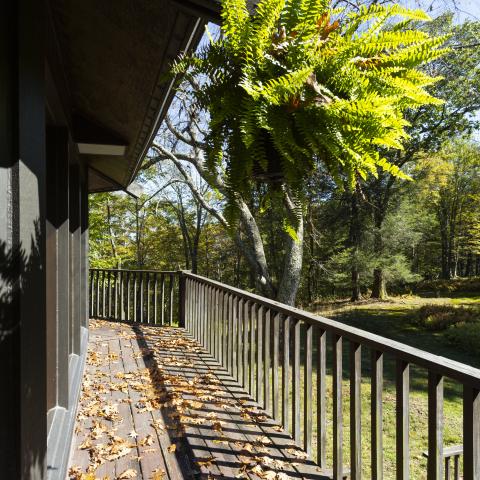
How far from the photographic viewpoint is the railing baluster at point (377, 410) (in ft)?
5.98

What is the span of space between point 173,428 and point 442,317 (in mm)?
10276

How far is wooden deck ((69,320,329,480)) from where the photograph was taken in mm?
2275

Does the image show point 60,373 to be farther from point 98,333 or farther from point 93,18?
point 98,333

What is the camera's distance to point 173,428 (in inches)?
109

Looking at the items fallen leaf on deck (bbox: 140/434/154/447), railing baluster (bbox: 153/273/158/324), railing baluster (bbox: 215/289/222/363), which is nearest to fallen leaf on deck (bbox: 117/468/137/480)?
fallen leaf on deck (bbox: 140/434/154/447)

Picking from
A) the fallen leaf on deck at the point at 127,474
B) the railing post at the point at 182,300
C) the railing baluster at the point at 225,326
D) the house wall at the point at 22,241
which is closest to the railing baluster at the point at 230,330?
the railing baluster at the point at 225,326

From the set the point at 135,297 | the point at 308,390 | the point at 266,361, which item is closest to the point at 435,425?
the point at 308,390

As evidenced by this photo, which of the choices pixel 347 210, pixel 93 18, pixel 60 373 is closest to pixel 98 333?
pixel 60 373

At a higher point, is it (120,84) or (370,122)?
(120,84)

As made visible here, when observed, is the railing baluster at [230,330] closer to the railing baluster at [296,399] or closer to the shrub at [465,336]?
the railing baluster at [296,399]

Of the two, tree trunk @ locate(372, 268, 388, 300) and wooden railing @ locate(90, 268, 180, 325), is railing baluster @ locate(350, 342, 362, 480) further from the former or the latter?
tree trunk @ locate(372, 268, 388, 300)

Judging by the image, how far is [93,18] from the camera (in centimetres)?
184

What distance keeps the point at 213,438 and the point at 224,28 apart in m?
2.46

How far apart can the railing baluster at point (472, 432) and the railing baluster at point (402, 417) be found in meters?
0.31
